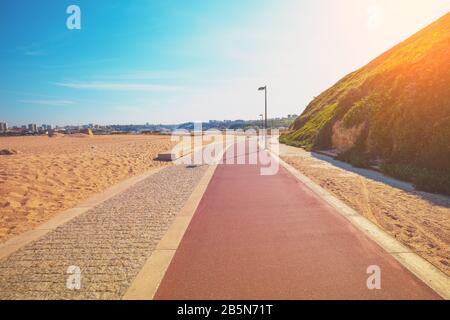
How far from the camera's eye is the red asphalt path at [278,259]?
11.2 feet

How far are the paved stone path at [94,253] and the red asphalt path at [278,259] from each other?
660 millimetres

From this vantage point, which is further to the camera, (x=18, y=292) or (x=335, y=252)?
(x=335, y=252)

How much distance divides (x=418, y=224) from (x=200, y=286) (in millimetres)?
4706

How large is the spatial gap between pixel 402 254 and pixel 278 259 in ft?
6.38

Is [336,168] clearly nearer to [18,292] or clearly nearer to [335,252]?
[335,252]

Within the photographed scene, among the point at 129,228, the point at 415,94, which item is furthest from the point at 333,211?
the point at 415,94

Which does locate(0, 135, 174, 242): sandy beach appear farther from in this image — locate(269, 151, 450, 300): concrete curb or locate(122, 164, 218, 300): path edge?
locate(269, 151, 450, 300): concrete curb

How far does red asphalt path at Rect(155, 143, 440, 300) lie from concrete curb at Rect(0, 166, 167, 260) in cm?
287

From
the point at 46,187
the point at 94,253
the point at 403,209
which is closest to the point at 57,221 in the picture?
the point at 94,253

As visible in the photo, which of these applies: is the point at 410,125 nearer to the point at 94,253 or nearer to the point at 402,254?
the point at 402,254

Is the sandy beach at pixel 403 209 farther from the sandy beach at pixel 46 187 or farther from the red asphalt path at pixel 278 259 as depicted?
the sandy beach at pixel 46 187

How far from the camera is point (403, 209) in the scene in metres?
6.55

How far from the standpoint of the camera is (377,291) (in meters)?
3.38

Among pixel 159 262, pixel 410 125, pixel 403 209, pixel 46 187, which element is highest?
pixel 410 125
